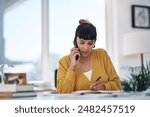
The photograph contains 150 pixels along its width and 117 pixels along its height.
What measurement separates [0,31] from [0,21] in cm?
9

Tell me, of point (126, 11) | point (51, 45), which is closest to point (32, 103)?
point (51, 45)

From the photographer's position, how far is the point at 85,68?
1.59 meters

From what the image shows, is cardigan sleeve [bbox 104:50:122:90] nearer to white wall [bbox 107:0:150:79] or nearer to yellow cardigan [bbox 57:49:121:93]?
yellow cardigan [bbox 57:49:121:93]

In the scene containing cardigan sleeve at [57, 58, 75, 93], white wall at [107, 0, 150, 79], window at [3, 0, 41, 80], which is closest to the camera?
cardigan sleeve at [57, 58, 75, 93]

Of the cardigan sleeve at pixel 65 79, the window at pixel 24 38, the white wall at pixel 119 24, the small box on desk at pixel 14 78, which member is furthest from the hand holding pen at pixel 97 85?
the white wall at pixel 119 24

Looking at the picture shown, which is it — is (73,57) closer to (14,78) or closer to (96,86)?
(96,86)

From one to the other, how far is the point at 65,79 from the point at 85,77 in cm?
11

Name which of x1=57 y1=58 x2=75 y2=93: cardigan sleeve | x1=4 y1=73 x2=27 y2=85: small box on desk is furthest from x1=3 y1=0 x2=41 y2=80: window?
x1=57 y1=58 x2=75 y2=93: cardigan sleeve

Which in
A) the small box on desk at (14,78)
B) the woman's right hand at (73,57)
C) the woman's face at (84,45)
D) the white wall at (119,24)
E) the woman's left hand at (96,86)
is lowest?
the woman's left hand at (96,86)

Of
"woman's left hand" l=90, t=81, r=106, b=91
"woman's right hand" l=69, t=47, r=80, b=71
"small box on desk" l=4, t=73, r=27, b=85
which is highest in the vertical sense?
"woman's right hand" l=69, t=47, r=80, b=71

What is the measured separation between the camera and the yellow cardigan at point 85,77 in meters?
1.54

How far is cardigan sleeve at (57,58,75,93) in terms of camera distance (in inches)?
60.4

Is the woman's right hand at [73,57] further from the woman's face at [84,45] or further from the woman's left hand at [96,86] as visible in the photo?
the woman's left hand at [96,86]

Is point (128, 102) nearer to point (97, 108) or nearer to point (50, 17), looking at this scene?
point (97, 108)
